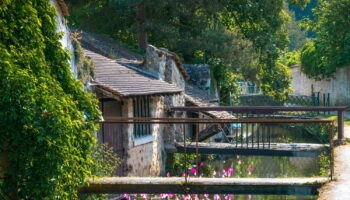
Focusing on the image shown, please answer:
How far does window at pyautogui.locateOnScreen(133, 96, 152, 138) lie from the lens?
1559 cm

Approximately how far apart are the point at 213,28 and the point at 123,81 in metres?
13.1

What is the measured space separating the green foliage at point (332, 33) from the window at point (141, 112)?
2127cm

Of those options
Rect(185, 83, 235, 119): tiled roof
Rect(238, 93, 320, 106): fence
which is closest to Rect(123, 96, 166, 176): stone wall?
Rect(185, 83, 235, 119): tiled roof

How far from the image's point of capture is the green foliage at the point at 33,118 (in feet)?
24.5

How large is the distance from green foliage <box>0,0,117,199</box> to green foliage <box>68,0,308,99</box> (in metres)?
17.9

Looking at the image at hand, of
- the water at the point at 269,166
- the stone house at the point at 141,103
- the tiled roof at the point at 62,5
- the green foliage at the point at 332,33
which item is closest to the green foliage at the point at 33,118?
the tiled roof at the point at 62,5

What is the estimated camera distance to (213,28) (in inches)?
1075

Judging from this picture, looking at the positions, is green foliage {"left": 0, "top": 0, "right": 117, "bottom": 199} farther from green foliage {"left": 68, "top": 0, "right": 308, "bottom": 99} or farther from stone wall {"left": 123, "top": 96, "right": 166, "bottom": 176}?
green foliage {"left": 68, "top": 0, "right": 308, "bottom": 99}

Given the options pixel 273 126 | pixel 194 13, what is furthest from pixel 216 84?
pixel 273 126

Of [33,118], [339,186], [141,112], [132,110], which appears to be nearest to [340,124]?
[141,112]

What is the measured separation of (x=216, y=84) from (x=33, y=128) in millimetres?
20127

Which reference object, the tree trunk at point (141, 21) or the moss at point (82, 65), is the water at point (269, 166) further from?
the tree trunk at point (141, 21)

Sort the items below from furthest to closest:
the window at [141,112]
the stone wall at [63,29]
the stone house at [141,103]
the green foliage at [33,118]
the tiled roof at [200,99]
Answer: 1. the tiled roof at [200,99]
2. the window at [141,112]
3. the stone house at [141,103]
4. the stone wall at [63,29]
5. the green foliage at [33,118]

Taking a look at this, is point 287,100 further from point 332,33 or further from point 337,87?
point 332,33
